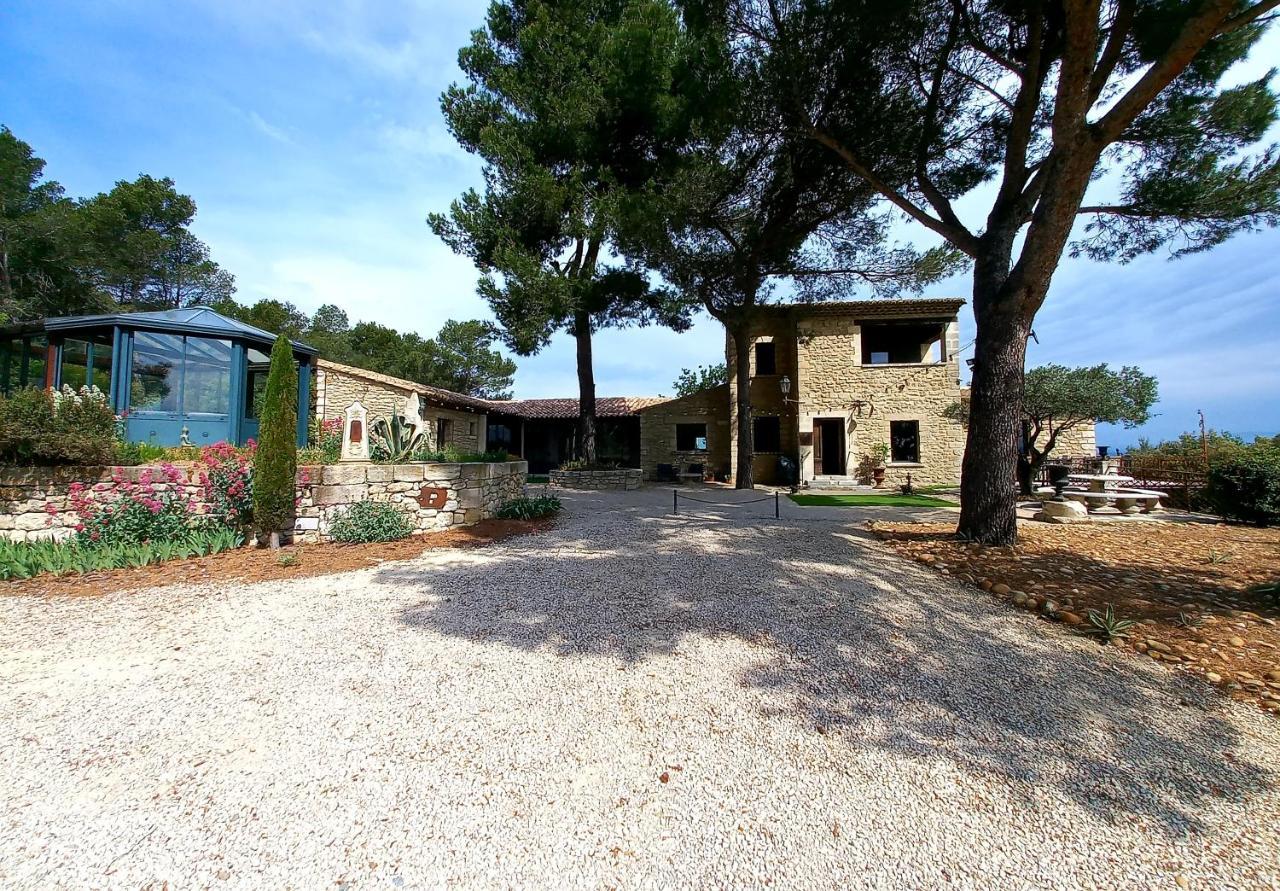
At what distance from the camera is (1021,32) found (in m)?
7.07

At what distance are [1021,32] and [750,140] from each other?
168 inches

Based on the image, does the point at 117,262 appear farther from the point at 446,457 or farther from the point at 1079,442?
the point at 1079,442

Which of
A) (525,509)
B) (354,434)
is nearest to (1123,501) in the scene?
(525,509)

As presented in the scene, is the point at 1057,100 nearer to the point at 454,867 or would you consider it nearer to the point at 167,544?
the point at 454,867

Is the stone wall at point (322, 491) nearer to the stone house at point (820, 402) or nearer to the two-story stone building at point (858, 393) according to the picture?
the stone house at point (820, 402)

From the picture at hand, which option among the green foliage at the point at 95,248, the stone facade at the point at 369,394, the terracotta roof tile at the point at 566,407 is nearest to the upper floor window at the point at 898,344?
the terracotta roof tile at the point at 566,407

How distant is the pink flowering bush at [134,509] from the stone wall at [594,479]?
926 cm

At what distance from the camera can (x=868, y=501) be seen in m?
11.9

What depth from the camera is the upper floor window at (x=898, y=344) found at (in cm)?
1723

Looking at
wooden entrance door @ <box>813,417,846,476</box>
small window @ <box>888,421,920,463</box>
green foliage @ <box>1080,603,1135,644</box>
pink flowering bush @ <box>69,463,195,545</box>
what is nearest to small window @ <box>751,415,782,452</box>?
wooden entrance door @ <box>813,417,846,476</box>

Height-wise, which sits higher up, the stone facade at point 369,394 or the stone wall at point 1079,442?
the stone facade at point 369,394

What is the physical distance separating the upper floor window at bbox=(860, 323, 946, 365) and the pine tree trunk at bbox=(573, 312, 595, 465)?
960 cm

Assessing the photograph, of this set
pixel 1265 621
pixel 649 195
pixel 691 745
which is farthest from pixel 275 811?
pixel 649 195

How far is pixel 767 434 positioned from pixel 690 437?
9.42 feet
